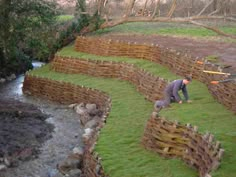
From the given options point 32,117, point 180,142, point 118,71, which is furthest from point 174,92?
point 118,71

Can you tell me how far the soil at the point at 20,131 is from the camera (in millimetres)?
14703

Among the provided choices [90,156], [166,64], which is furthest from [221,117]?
[166,64]

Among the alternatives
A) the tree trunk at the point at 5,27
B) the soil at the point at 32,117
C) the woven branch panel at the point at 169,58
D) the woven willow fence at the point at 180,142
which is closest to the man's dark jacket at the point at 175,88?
the woven branch panel at the point at 169,58

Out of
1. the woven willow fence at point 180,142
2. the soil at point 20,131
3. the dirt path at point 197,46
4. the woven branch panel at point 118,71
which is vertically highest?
the dirt path at point 197,46

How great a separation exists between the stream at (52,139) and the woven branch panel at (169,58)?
4437 mm

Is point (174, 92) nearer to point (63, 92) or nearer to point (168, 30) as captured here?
point (63, 92)

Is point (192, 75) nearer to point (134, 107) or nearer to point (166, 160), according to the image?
point (134, 107)

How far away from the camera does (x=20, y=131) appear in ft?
57.3

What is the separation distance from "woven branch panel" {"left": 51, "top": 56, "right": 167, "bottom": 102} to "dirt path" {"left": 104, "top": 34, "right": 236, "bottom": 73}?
8.39 ft

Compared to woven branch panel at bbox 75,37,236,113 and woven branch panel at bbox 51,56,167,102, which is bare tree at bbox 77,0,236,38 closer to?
woven branch panel at bbox 75,37,236,113

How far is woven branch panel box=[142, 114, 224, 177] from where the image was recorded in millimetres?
9781

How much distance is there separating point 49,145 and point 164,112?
4871 mm

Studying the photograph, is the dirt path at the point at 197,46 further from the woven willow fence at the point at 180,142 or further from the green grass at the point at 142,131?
the woven willow fence at the point at 180,142

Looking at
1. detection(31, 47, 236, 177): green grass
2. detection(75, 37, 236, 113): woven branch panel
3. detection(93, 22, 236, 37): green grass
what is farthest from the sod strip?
detection(93, 22, 236, 37): green grass
